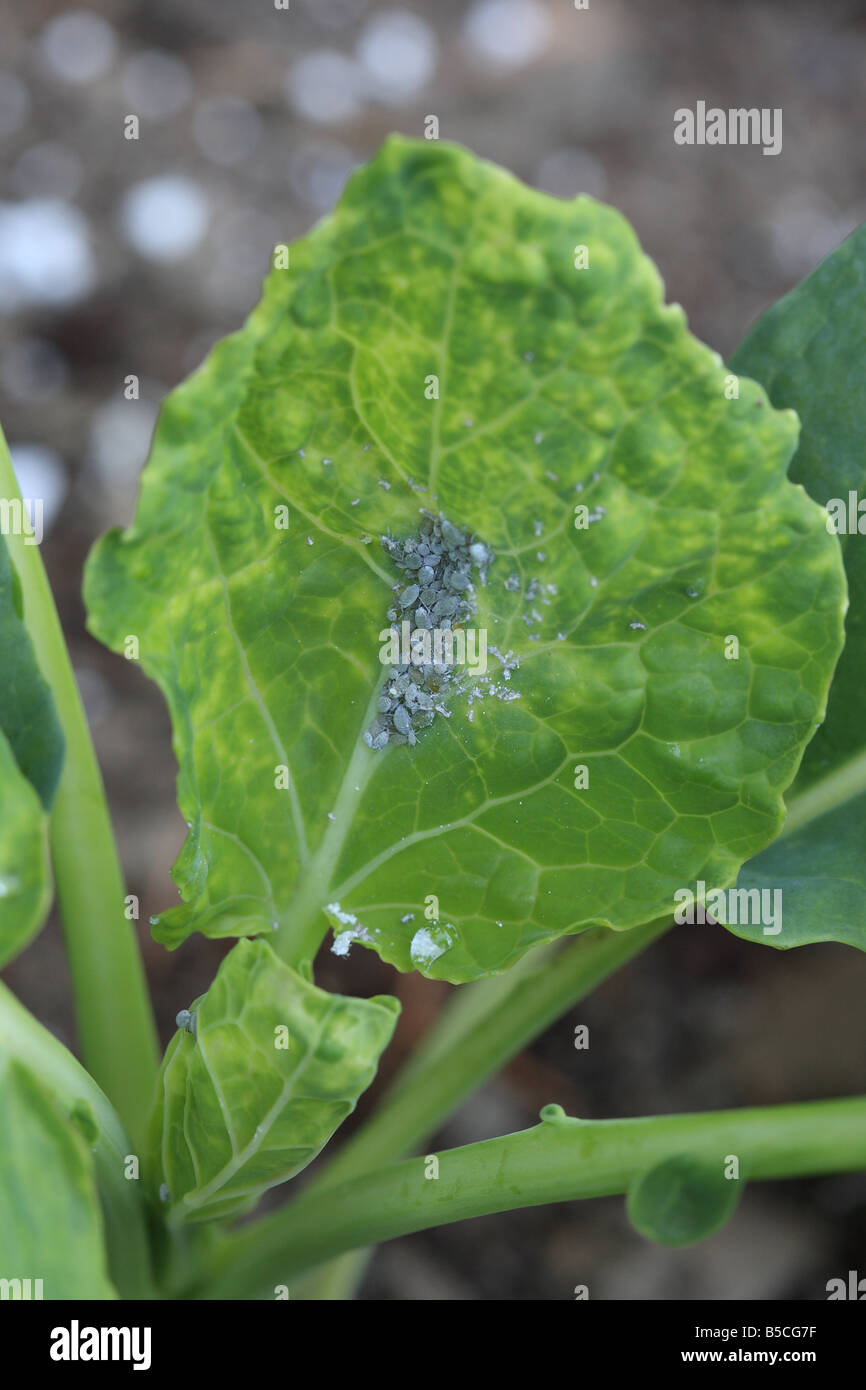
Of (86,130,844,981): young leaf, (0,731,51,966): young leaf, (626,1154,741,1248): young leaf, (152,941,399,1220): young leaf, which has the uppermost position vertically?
(86,130,844,981): young leaf

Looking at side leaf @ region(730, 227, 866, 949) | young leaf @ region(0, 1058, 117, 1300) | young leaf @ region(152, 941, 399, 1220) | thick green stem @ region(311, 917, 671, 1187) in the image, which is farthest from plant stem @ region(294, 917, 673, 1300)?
young leaf @ region(0, 1058, 117, 1300)

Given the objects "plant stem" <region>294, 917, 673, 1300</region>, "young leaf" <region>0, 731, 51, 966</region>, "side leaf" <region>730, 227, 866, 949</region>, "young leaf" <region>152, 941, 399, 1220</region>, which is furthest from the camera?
"plant stem" <region>294, 917, 673, 1300</region>

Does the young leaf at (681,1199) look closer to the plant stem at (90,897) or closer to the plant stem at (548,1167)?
the plant stem at (548,1167)

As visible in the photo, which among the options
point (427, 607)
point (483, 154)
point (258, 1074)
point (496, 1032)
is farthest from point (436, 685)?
point (483, 154)

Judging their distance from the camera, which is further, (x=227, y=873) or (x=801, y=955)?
(x=801, y=955)

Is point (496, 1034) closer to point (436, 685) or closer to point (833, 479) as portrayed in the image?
point (436, 685)

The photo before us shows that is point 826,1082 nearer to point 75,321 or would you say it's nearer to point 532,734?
point 532,734

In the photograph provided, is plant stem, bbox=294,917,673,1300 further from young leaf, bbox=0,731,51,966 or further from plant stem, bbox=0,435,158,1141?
young leaf, bbox=0,731,51,966

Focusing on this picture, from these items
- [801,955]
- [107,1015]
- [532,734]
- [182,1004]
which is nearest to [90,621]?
[532,734]
